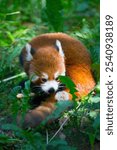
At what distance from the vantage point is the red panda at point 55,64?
516 cm

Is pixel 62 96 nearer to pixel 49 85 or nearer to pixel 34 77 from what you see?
pixel 49 85

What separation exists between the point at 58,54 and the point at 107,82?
1.32 metres

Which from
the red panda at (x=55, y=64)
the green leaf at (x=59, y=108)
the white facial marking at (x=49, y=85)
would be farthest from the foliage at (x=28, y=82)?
the white facial marking at (x=49, y=85)

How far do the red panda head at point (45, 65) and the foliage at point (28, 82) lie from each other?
257mm

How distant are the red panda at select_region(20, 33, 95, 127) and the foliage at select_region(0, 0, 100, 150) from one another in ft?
0.53

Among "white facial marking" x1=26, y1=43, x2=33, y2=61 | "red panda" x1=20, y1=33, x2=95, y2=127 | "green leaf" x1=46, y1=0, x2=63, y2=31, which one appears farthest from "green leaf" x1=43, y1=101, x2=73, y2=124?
"green leaf" x1=46, y1=0, x2=63, y2=31

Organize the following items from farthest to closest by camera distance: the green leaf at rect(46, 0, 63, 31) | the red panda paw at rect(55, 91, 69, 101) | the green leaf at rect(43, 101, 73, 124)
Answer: the green leaf at rect(46, 0, 63, 31) < the red panda paw at rect(55, 91, 69, 101) < the green leaf at rect(43, 101, 73, 124)

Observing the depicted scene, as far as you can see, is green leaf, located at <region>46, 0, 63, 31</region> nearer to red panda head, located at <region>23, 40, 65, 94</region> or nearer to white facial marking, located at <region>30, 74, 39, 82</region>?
red panda head, located at <region>23, 40, 65, 94</region>

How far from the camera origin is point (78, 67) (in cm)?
547

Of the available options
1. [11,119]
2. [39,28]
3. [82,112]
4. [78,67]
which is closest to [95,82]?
[78,67]

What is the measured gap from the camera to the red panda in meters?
5.16

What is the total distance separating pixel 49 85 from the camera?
17.1 feet

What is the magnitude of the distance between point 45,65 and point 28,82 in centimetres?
66

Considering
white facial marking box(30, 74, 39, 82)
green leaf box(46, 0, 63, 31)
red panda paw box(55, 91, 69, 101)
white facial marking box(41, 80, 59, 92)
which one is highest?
green leaf box(46, 0, 63, 31)
